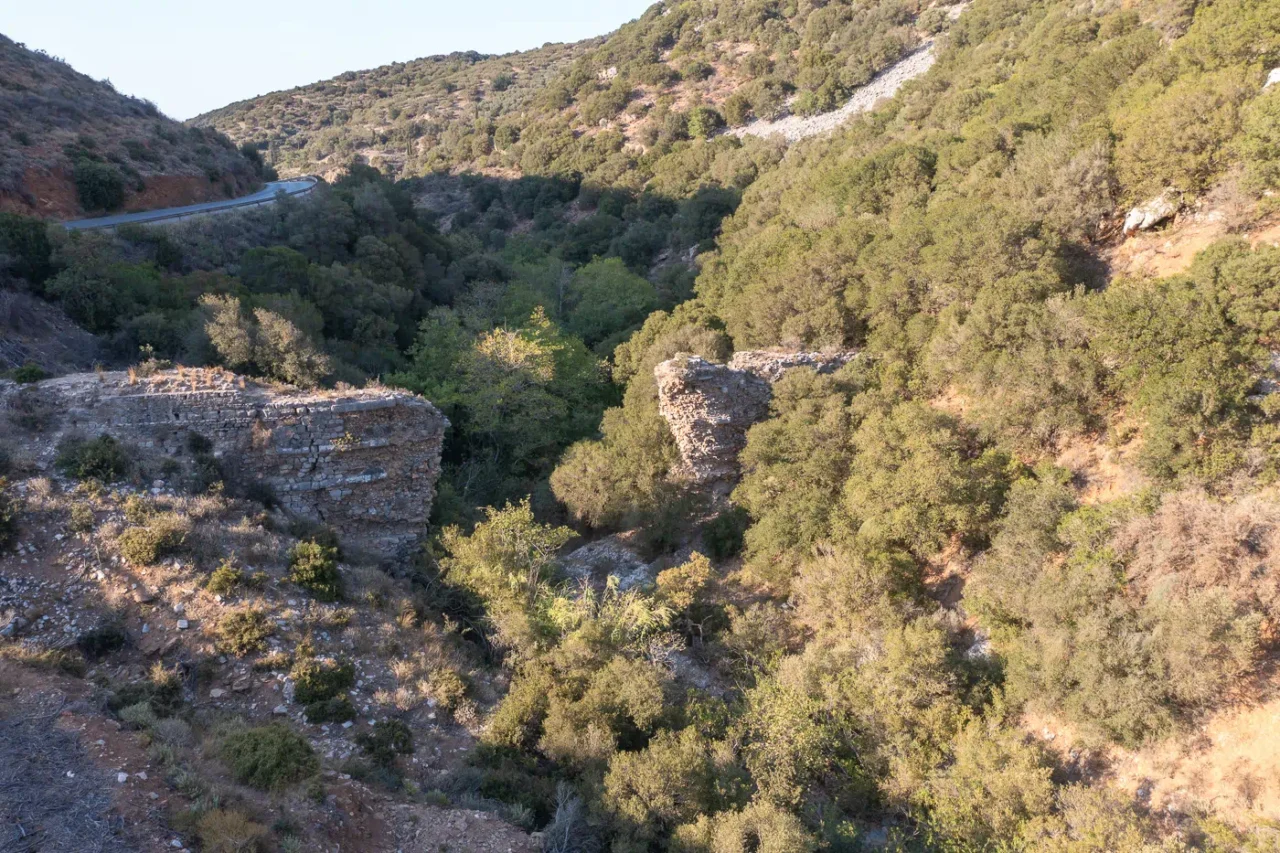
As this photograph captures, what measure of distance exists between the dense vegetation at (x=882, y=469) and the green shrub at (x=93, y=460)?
12.4ft

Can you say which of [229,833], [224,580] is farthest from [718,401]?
[229,833]

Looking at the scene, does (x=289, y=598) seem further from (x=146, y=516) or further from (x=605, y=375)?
(x=605, y=375)

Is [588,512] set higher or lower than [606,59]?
lower

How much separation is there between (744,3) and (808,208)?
45434mm

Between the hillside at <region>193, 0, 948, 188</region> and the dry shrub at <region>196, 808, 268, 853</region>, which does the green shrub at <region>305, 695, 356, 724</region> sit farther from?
the hillside at <region>193, 0, 948, 188</region>

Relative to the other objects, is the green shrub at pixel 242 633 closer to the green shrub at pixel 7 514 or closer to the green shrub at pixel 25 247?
the green shrub at pixel 7 514

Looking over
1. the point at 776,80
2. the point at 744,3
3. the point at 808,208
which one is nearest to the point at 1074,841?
the point at 808,208

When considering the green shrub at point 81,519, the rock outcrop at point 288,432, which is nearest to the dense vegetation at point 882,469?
the rock outcrop at point 288,432

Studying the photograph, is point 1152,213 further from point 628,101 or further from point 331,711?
point 628,101

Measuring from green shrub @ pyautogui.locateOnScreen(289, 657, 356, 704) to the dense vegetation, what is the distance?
0.26 feet

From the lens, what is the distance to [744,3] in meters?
61.2

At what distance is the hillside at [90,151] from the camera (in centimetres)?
2742

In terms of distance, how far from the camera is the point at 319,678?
37.0ft

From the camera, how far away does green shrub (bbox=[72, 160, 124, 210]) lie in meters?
28.3
